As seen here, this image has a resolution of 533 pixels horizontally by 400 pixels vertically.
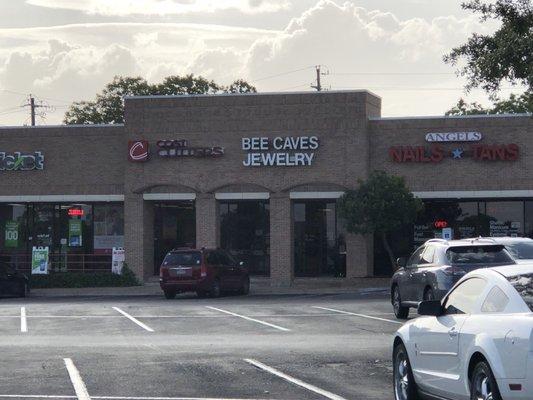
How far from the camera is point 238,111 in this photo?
4438 cm

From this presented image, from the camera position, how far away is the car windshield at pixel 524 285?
9.36 metres

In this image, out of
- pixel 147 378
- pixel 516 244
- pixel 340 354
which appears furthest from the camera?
pixel 516 244

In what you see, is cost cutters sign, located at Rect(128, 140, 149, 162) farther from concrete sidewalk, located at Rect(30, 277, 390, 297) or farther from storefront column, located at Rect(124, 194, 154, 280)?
concrete sidewalk, located at Rect(30, 277, 390, 297)

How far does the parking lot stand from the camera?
13516 millimetres

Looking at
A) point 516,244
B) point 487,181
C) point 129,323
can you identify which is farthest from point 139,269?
point 516,244

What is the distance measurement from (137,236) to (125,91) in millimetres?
41948

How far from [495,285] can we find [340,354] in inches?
297

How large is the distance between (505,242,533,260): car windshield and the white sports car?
33.2ft

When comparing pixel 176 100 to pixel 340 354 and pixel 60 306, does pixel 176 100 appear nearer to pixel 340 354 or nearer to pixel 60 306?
pixel 60 306

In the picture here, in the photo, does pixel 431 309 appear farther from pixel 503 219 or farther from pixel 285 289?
pixel 503 219

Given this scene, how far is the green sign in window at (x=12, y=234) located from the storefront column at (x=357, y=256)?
44.8 ft

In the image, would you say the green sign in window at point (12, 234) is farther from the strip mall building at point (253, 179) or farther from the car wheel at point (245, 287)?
the car wheel at point (245, 287)

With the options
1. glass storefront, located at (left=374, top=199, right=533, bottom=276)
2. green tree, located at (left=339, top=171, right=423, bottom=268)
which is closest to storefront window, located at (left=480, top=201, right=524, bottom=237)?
glass storefront, located at (left=374, top=199, right=533, bottom=276)

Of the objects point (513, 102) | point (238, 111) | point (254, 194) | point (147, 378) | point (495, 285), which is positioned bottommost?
point (147, 378)
